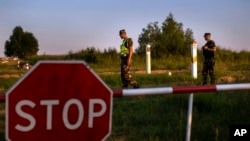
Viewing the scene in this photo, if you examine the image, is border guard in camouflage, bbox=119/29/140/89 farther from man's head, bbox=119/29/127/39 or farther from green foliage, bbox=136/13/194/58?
green foliage, bbox=136/13/194/58

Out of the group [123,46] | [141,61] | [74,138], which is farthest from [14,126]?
[141,61]

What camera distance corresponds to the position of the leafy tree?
239 feet

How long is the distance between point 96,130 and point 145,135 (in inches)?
119

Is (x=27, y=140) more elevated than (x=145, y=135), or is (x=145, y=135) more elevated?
(x=27, y=140)

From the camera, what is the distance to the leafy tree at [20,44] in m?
72.8

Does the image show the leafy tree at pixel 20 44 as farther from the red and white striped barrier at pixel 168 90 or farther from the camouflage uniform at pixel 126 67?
the red and white striped barrier at pixel 168 90

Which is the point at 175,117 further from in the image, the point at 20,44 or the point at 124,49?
the point at 20,44

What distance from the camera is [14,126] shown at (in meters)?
3.55

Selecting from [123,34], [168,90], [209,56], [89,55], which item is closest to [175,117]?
[168,90]

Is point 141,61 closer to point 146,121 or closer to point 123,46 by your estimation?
point 123,46

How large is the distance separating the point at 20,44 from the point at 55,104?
7200 cm

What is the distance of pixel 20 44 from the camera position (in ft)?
243

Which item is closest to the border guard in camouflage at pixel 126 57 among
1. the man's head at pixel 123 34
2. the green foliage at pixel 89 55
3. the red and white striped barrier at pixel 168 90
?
the man's head at pixel 123 34

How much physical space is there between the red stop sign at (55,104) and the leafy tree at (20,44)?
69760 millimetres
